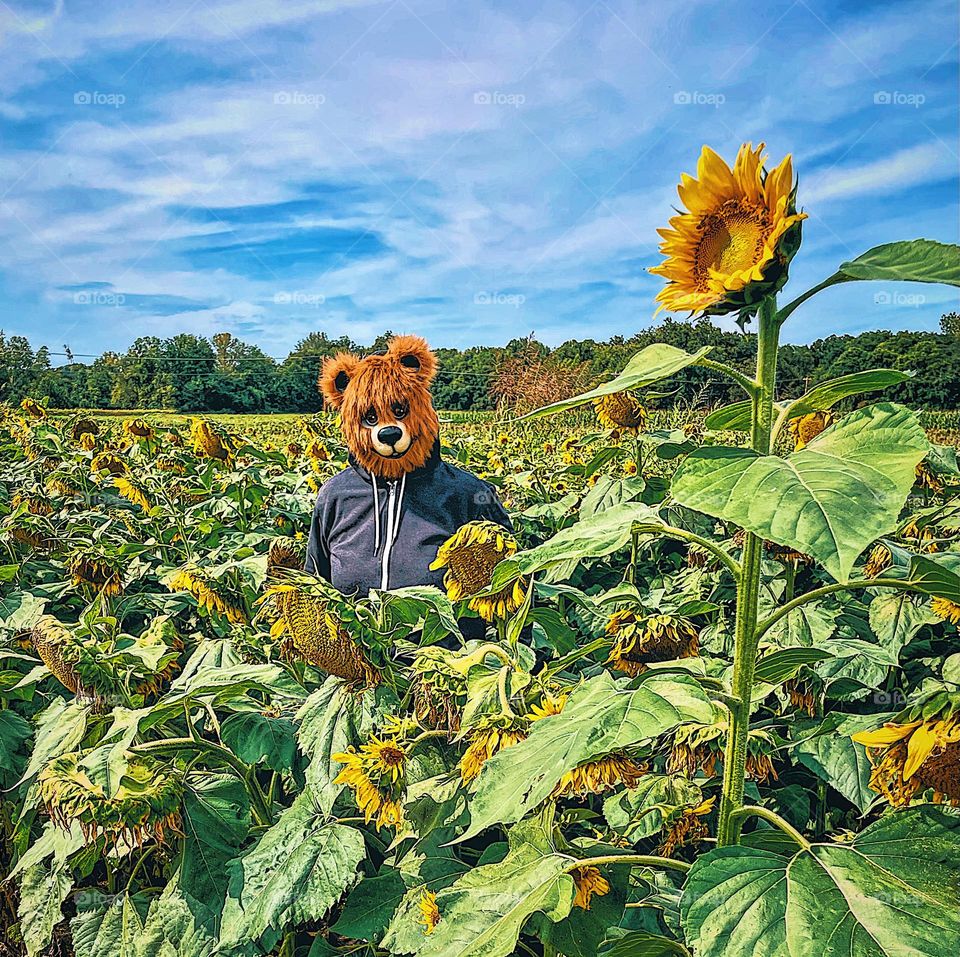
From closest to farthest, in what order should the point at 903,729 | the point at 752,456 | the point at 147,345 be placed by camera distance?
the point at 752,456 → the point at 903,729 → the point at 147,345

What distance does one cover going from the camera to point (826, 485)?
685 mm

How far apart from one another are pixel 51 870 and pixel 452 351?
2811 cm

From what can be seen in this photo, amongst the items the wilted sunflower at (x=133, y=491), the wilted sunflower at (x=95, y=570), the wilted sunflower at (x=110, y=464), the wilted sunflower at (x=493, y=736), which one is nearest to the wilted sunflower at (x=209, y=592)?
the wilted sunflower at (x=95, y=570)

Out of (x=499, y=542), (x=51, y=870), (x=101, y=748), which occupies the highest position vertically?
(x=499, y=542)

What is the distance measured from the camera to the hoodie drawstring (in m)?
2.87

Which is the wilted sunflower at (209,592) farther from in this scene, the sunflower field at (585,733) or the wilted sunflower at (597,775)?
the wilted sunflower at (597,775)

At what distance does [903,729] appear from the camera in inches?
38.4

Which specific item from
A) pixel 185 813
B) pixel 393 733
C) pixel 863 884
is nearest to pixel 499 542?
pixel 393 733

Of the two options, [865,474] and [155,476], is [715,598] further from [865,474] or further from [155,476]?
[155,476]

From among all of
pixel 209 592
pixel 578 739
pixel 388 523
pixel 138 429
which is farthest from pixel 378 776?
pixel 138 429

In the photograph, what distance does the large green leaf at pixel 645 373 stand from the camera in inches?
30.5

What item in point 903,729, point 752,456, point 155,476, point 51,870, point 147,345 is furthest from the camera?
point 147,345

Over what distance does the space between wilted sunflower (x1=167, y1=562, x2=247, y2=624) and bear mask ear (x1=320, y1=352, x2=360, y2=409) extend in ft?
4.03

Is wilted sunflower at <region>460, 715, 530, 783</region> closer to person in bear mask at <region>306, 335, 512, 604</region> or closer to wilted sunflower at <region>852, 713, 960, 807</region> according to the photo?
wilted sunflower at <region>852, 713, 960, 807</region>
